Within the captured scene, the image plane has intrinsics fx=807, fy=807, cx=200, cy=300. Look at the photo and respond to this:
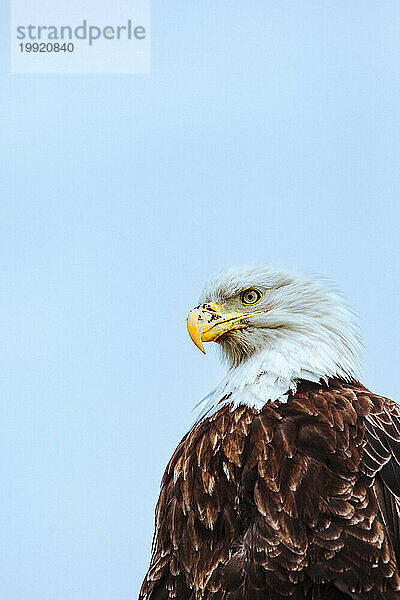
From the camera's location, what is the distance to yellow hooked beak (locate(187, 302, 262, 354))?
205cm

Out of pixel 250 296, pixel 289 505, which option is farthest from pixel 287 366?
pixel 289 505

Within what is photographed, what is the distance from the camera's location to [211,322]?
2.08m

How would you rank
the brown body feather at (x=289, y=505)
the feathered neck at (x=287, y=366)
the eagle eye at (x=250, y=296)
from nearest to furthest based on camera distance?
the brown body feather at (x=289, y=505) < the feathered neck at (x=287, y=366) < the eagle eye at (x=250, y=296)

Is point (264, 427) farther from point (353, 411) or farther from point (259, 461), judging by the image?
point (353, 411)

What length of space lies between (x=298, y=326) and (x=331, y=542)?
56 centimetres

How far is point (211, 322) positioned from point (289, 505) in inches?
20.3

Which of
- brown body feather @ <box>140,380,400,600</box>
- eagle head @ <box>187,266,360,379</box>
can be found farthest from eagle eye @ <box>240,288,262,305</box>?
brown body feather @ <box>140,380,400,600</box>

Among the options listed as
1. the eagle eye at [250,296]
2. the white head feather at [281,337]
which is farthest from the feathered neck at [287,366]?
the eagle eye at [250,296]

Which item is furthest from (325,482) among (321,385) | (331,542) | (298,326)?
(298,326)

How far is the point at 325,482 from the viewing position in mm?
1804

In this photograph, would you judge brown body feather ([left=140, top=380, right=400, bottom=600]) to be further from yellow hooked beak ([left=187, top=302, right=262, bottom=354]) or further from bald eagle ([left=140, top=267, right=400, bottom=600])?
yellow hooked beak ([left=187, top=302, right=262, bottom=354])

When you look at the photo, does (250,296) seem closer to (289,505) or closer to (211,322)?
(211,322)

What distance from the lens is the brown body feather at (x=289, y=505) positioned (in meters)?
1.76

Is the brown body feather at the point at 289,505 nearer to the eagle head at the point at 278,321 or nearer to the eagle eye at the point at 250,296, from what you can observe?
the eagle head at the point at 278,321
